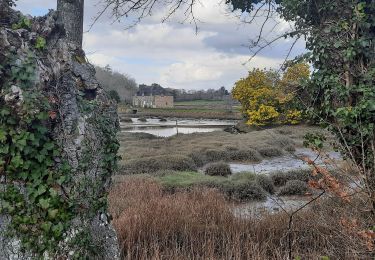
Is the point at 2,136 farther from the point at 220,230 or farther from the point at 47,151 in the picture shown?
the point at 220,230

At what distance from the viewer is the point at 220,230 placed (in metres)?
6.40

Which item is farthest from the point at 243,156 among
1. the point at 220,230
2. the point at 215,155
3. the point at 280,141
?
the point at 220,230

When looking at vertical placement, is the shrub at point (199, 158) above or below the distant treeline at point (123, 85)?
below

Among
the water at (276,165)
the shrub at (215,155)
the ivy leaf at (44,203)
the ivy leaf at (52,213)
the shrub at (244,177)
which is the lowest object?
the water at (276,165)

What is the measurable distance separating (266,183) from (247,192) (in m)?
1.20

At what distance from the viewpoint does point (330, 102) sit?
745 centimetres

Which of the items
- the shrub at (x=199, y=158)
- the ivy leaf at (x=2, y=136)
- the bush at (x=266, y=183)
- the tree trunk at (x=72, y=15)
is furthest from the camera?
the shrub at (x=199, y=158)

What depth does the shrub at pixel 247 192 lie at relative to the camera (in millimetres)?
11141

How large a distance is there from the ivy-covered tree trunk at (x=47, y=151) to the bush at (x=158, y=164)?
9.93m

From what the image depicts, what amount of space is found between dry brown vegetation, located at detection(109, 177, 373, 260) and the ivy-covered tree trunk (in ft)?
5.23

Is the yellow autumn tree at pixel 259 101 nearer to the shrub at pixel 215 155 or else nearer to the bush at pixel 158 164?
the shrub at pixel 215 155

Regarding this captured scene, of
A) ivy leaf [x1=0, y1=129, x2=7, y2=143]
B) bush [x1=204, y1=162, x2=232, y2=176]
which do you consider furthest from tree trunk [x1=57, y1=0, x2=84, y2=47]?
bush [x1=204, y1=162, x2=232, y2=176]

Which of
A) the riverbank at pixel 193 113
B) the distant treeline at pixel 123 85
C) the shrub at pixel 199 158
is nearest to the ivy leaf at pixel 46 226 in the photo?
the shrub at pixel 199 158

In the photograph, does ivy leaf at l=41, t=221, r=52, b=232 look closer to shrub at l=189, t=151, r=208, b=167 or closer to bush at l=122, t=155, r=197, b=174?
bush at l=122, t=155, r=197, b=174
